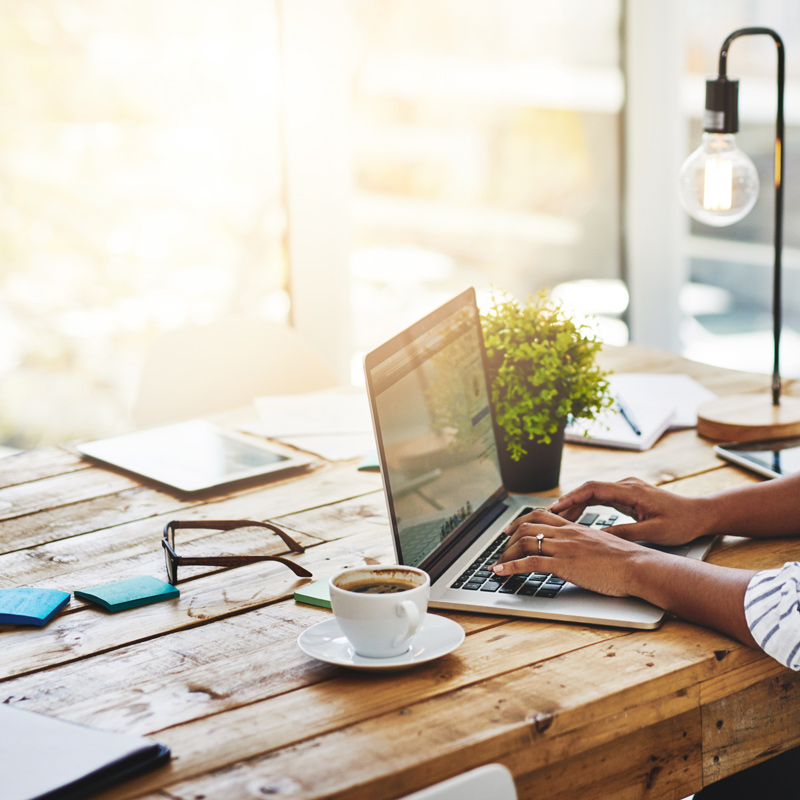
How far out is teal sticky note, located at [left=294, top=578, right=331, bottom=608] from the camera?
3.32 ft

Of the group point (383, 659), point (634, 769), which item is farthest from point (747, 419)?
point (383, 659)

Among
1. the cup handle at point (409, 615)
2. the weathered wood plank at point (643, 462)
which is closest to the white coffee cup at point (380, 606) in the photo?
the cup handle at point (409, 615)

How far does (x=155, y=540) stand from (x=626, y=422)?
32.5 inches

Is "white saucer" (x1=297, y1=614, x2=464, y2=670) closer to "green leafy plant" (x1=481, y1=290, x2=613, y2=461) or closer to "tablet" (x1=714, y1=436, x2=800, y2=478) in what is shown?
Result: "green leafy plant" (x1=481, y1=290, x2=613, y2=461)

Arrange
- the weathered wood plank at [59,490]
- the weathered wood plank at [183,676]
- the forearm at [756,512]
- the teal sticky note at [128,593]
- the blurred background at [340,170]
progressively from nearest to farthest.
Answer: the weathered wood plank at [183,676], the teal sticky note at [128,593], the forearm at [756,512], the weathered wood plank at [59,490], the blurred background at [340,170]

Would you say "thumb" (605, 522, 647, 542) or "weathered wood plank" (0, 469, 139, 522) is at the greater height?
"thumb" (605, 522, 647, 542)

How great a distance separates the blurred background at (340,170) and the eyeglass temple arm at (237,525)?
1046 millimetres

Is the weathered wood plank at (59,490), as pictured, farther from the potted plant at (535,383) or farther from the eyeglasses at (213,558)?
the potted plant at (535,383)

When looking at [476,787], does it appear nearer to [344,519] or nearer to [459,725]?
[459,725]

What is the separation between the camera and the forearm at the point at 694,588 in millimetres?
903

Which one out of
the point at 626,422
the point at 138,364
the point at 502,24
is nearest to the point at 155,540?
the point at 626,422

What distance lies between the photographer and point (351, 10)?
2.77m

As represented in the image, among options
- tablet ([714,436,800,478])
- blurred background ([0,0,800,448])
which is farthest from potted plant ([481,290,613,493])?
blurred background ([0,0,800,448])

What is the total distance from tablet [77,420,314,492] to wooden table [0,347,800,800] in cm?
28
